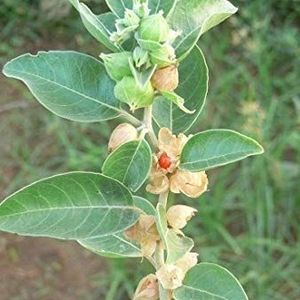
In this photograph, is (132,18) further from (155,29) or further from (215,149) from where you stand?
(215,149)

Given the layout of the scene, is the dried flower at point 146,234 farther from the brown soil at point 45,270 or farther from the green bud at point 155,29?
the brown soil at point 45,270

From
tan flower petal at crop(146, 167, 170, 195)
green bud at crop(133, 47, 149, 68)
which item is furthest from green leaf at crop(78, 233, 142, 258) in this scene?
green bud at crop(133, 47, 149, 68)

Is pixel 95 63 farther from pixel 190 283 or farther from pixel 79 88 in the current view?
pixel 190 283

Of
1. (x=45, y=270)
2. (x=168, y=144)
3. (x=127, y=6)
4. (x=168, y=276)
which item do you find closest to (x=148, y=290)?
(x=168, y=276)

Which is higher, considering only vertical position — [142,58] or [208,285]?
[142,58]

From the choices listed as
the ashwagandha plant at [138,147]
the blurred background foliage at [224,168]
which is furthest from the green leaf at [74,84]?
the blurred background foliage at [224,168]
